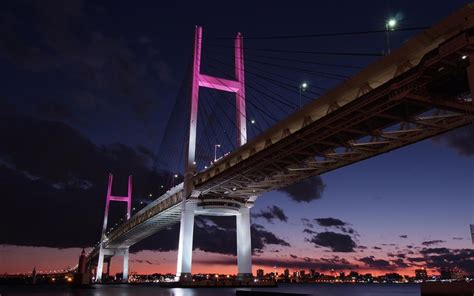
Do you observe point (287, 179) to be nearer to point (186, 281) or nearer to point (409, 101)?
point (186, 281)

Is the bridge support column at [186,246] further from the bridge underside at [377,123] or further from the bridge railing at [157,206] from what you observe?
the bridge underside at [377,123]

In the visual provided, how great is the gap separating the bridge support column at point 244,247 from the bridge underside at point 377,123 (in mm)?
10252

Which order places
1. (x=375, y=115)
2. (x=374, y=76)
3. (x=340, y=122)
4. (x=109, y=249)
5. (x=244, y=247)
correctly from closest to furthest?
(x=374, y=76), (x=375, y=115), (x=340, y=122), (x=244, y=247), (x=109, y=249)

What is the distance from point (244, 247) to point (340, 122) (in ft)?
Answer: 86.9

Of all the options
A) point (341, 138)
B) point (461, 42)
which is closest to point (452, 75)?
point (461, 42)

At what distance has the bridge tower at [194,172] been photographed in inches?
1820

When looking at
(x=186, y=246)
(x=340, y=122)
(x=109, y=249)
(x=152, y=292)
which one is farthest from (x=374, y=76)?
(x=109, y=249)

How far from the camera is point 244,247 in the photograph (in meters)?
48.7

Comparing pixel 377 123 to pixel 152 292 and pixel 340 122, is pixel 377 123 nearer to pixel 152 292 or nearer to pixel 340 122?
pixel 340 122

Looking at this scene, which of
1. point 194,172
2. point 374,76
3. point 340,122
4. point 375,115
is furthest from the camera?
point 194,172

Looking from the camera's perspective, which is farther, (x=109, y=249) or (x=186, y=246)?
(x=109, y=249)

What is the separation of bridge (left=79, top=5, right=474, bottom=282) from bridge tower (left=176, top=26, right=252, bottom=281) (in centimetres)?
11

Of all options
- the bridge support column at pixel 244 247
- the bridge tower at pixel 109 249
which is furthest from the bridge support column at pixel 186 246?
the bridge tower at pixel 109 249

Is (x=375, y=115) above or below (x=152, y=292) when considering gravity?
above
